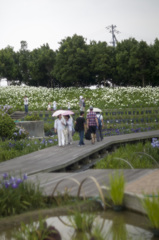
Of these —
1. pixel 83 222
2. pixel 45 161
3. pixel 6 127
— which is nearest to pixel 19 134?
pixel 6 127

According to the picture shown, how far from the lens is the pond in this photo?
5422 millimetres

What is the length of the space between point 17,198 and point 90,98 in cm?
3316

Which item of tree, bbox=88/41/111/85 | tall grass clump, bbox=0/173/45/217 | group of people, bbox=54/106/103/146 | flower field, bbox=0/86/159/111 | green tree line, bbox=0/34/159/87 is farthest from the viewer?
tree, bbox=88/41/111/85

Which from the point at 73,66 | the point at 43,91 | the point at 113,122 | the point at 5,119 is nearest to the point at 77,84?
the point at 73,66

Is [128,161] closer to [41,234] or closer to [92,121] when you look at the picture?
[92,121]

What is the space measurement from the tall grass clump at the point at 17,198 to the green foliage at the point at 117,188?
1528 millimetres

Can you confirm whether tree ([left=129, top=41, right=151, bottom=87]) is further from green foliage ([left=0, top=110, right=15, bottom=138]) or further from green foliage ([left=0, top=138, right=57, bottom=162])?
green foliage ([left=0, top=138, right=57, bottom=162])

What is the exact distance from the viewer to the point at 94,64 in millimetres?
59031

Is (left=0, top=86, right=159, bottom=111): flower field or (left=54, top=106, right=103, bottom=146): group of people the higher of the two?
(left=0, top=86, right=159, bottom=111): flower field

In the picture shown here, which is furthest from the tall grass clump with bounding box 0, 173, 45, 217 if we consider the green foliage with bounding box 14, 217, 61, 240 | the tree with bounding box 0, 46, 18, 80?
the tree with bounding box 0, 46, 18, 80

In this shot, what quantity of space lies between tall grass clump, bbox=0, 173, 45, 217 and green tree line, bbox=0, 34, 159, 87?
46324mm

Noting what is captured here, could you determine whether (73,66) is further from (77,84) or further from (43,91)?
(43,91)

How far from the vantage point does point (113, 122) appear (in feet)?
92.5

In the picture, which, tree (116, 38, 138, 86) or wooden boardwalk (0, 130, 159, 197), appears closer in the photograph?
wooden boardwalk (0, 130, 159, 197)
